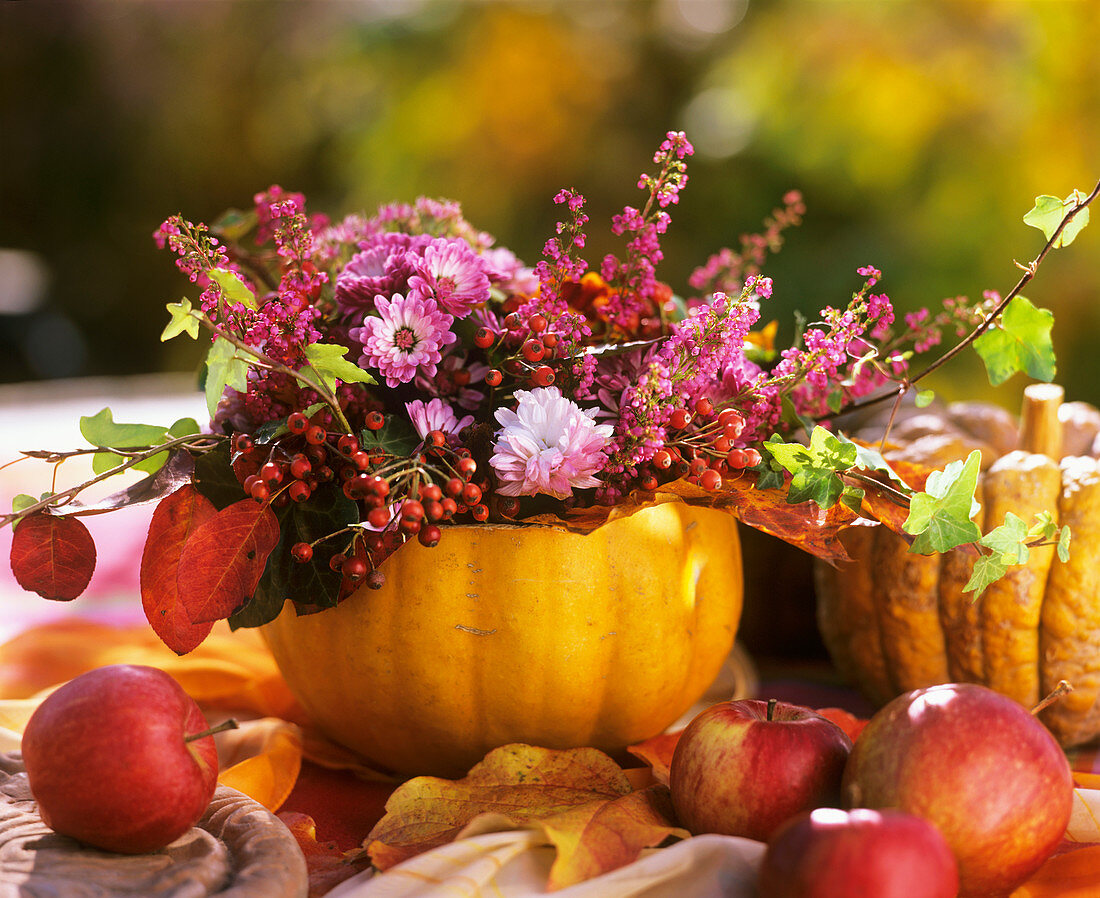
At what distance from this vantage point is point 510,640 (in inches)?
29.1

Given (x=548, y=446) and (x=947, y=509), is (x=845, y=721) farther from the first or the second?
(x=548, y=446)

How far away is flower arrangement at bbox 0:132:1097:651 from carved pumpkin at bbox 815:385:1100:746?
0.18 m

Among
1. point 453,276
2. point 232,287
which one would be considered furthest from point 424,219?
point 232,287

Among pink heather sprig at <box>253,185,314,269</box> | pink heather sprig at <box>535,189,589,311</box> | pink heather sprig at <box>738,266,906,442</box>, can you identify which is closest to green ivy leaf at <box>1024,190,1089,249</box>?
pink heather sprig at <box>738,266,906,442</box>

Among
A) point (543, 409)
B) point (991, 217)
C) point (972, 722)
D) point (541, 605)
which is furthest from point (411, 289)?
point (991, 217)

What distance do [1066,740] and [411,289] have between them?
758mm

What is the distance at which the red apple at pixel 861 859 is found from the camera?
489 millimetres

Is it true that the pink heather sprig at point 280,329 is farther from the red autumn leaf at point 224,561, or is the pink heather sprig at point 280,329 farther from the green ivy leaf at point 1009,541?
the green ivy leaf at point 1009,541

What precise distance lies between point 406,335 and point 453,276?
71mm

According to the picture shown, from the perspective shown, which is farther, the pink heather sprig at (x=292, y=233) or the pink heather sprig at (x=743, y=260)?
the pink heather sprig at (x=743, y=260)

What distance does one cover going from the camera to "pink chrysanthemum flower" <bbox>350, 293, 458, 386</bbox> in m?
0.68

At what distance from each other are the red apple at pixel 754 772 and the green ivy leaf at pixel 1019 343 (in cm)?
32

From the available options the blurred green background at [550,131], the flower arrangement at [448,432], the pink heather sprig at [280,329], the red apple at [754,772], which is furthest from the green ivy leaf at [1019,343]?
the blurred green background at [550,131]

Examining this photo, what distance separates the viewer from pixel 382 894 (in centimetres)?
58
